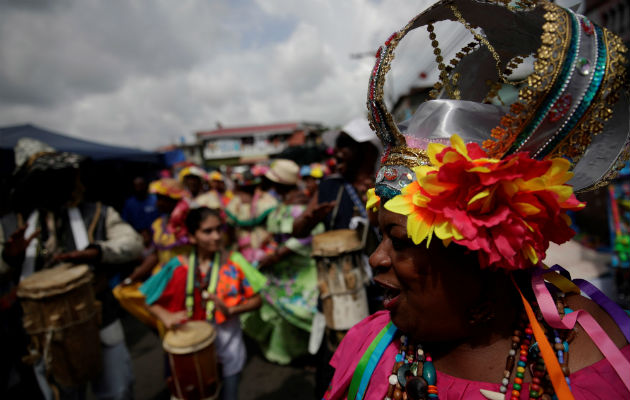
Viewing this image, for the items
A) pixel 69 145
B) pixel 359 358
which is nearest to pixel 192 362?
pixel 359 358

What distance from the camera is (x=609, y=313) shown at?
3.53ft

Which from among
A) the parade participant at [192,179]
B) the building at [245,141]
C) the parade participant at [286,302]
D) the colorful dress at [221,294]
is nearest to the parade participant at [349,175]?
the colorful dress at [221,294]

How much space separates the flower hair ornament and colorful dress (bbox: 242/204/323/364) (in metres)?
3.56

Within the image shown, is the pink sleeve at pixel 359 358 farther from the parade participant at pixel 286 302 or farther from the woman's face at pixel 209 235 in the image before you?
the parade participant at pixel 286 302

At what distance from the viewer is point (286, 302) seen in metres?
4.64

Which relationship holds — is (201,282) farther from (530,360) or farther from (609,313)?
(609,313)

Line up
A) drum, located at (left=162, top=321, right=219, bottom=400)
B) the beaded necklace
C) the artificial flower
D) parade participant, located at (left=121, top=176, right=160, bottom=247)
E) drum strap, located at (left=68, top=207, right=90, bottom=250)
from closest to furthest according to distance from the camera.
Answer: the beaded necklace
the artificial flower
drum, located at (left=162, top=321, right=219, bottom=400)
drum strap, located at (left=68, top=207, right=90, bottom=250)
parade participant, located at (left=121, top=176, right=160, bottom=247)

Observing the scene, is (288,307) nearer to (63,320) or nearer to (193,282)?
(193,282)

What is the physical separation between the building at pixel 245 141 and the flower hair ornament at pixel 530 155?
46791 millimetres

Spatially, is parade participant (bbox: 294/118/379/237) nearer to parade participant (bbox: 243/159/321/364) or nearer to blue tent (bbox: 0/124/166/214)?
parade participant (bbox: 243/159/321/364)

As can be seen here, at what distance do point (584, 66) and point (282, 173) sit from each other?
494 cm

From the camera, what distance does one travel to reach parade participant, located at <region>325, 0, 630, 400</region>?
922 mm

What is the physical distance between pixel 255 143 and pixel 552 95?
50385mm

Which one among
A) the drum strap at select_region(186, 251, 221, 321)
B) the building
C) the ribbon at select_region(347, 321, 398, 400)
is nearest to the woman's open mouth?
the ribbon at select_region(347, 321, 398, 400)
